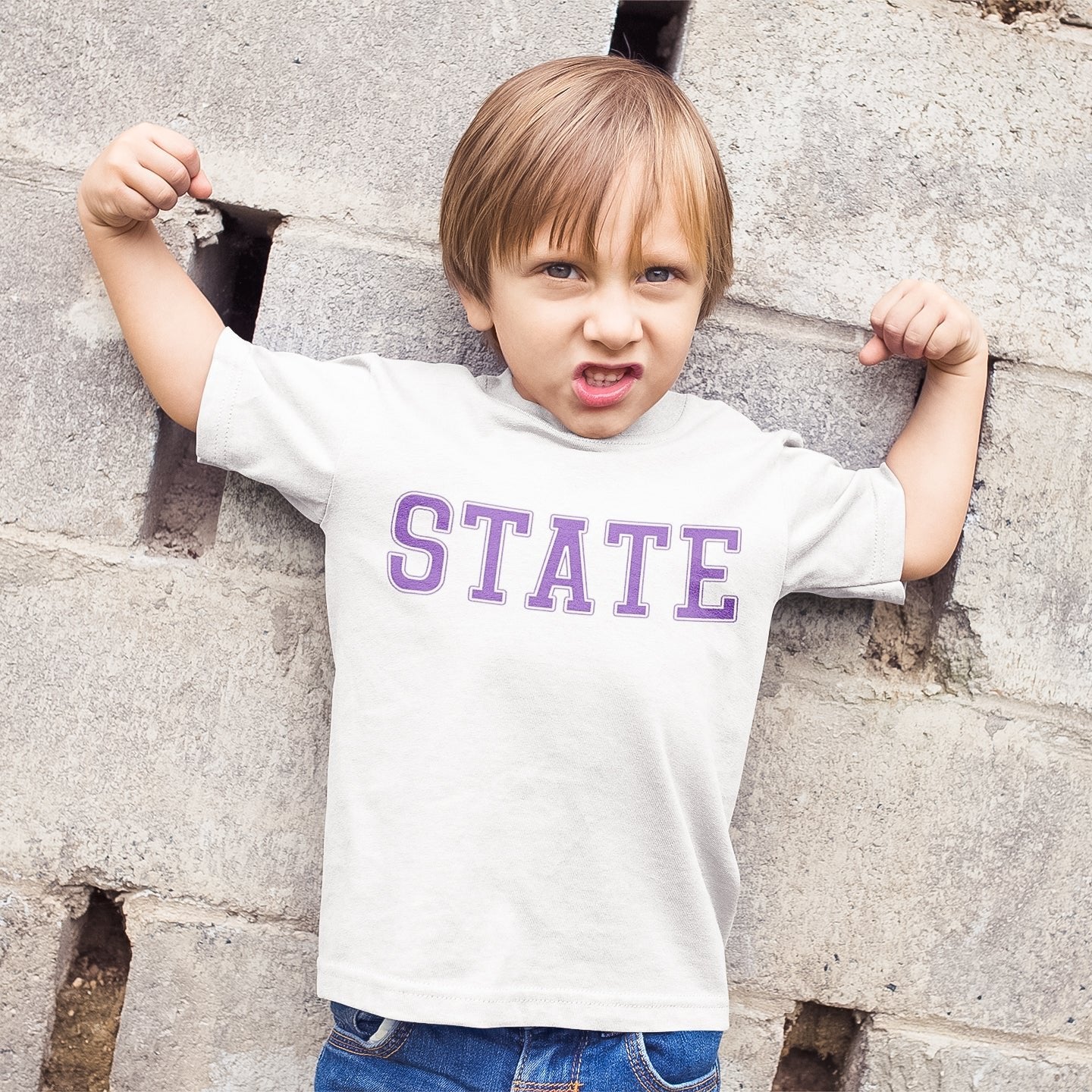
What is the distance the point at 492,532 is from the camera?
136cm

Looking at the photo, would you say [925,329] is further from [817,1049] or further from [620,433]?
[817,1049]

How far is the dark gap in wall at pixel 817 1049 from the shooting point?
1715mm

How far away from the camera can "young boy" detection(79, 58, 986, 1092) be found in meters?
1.33

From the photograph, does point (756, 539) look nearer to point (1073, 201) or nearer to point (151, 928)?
point (1073, 201)

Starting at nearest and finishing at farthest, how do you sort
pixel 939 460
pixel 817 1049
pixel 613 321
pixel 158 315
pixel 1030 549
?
pixel 613 321, pixel 158 315, pixel 939 460, pixel 1030 549, pixel 817 1049

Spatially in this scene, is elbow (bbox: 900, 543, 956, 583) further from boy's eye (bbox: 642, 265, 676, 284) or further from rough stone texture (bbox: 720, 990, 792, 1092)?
rough stone texture (bbox: 720, 990, 792, 1092)

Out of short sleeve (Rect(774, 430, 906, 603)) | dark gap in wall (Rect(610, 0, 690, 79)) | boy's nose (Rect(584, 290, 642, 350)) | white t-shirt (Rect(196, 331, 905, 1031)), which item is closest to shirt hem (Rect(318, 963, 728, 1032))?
white t-shirt (Rect(196, 331, 905, 1031))

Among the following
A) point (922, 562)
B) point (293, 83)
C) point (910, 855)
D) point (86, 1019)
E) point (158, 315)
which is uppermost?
point (293, 83)


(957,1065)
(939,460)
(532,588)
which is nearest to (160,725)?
(532,588)

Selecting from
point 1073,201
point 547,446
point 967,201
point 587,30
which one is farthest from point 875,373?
point 587,30

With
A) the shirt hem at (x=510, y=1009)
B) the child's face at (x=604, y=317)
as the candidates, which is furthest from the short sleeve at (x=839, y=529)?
the shirt hem at (x=510, y=1009)

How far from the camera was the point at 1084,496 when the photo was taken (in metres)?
1.63

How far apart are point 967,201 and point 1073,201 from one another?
0.16m

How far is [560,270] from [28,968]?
1281mm
